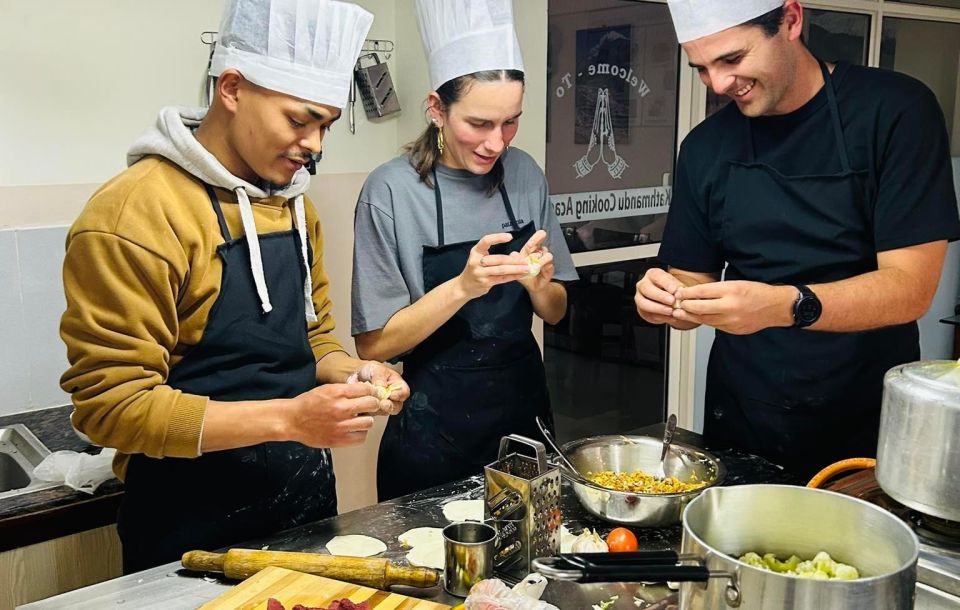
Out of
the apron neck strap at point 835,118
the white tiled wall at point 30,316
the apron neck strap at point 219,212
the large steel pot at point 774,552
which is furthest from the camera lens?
the white tiled wall at point 30,316

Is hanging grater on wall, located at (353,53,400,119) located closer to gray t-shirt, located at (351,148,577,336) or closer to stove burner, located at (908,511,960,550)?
gray t-shirt, located at (351,148,577,336)

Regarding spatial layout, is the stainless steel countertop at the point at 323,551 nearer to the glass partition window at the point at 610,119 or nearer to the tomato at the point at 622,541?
the tomato at the point at 622,541

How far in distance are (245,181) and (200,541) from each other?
2.49 ft

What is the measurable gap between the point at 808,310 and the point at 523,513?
80 centimetres

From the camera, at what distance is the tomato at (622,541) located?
5.05ft

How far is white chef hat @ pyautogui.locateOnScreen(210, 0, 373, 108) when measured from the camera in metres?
1.70

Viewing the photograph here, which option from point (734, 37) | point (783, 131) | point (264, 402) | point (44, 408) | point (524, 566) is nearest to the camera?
point (524, 566)

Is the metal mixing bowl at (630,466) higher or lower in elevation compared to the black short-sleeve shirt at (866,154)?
lower

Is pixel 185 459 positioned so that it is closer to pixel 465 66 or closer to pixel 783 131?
pixel 465 66

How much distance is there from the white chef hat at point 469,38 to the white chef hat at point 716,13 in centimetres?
47

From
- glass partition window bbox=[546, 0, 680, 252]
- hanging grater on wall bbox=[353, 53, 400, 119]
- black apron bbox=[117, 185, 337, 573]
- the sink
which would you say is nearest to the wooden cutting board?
black apron bbox=[117, 185, 337, 573]

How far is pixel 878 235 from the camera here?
1.97 m

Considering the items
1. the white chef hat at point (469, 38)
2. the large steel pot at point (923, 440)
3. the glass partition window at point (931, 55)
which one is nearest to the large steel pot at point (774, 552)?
the large steel pot at point (923, 440)

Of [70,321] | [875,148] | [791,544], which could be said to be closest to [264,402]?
[70,321]
